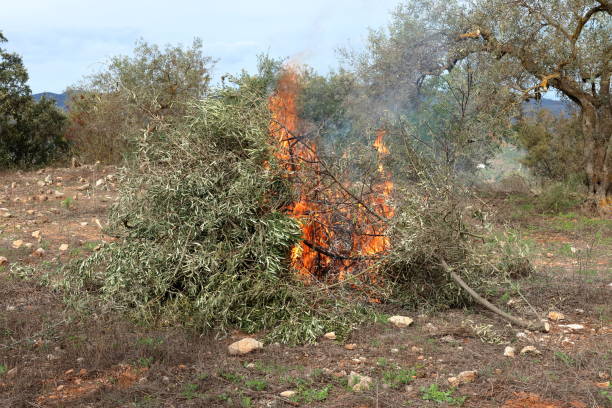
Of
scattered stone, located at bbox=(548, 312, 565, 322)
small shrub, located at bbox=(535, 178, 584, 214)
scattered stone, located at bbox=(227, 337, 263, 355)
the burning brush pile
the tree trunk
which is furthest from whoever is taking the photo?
small shrub, located at bbox=(535, 178, 584, 214)

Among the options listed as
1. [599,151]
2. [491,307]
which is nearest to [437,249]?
[491,307]

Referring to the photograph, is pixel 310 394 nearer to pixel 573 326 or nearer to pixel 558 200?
pixel 573 326

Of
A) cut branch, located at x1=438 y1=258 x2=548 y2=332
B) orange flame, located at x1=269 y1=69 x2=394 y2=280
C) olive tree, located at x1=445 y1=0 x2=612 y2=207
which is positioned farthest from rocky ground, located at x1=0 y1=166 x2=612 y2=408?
olive tree, located at x1=445 y1=0 x2=612 y2=207

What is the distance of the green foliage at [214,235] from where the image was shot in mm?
5375

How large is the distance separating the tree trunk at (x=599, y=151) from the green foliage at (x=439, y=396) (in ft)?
38.3

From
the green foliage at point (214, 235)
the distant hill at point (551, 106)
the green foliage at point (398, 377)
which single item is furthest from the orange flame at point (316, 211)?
the distant hill at point (551, 106)

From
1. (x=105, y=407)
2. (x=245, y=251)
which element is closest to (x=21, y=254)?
(x=245, y=251)

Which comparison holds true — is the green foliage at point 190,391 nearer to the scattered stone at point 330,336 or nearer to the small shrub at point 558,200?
the scattered stone at point 330,336

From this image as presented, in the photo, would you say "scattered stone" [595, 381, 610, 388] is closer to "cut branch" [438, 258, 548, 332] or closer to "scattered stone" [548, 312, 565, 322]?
"cut branch" [438, 258, 548, 332]

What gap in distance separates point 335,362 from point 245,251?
1.45 metres

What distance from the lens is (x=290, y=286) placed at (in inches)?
215

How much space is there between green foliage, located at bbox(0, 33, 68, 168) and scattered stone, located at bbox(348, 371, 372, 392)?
57.7 ft

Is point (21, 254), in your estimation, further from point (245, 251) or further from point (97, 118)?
point (97, 118)

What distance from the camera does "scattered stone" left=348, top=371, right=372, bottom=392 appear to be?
400 cm
